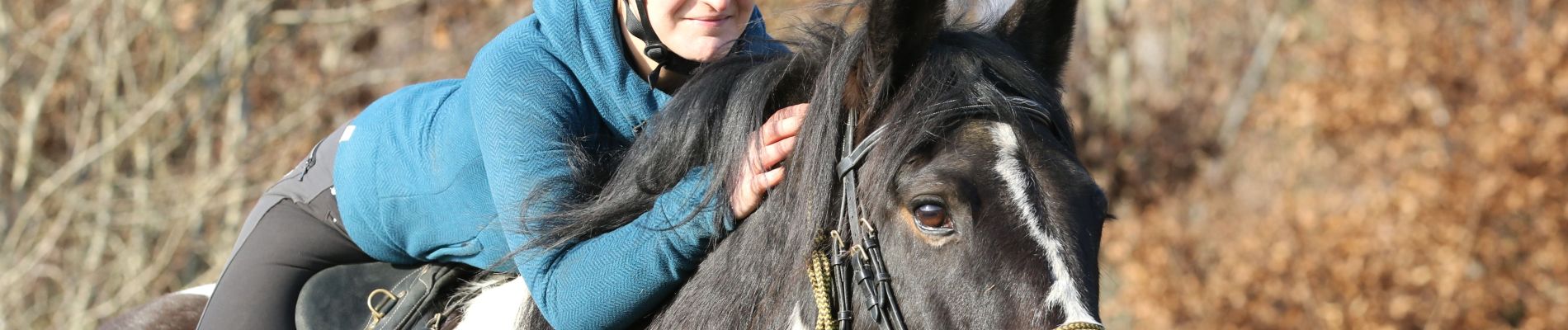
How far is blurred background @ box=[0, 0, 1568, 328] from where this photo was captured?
8266 millimetres

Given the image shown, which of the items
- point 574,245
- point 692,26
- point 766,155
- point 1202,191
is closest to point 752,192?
point 766,155

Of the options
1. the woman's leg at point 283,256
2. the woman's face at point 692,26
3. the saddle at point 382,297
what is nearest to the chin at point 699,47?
the woman's face at point 692,26

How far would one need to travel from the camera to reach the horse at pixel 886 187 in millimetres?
1990

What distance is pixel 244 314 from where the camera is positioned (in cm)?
293

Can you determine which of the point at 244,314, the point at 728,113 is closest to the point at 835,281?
the point at 728,113

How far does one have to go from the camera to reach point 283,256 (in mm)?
2971

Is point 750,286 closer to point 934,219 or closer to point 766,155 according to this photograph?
point 766,155

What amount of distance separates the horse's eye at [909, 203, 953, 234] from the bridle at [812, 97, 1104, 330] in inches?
3.9

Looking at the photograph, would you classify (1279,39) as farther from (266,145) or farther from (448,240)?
(448,240)

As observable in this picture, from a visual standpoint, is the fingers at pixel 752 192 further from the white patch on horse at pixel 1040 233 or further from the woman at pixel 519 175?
the white patch on horse at pixel 1040 233

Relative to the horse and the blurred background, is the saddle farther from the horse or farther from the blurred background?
the blurred background

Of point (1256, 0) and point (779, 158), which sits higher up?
point (779, 158)

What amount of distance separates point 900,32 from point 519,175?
0.73 meters

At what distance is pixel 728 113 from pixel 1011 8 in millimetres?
637
